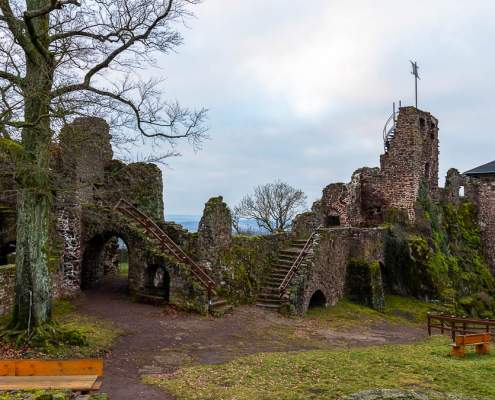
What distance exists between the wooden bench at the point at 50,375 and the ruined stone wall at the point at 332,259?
13380 millimetres

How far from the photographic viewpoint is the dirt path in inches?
470

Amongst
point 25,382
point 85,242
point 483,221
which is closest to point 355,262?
point 85,242

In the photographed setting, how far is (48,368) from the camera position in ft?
28.8

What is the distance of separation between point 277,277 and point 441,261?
38.1 feet

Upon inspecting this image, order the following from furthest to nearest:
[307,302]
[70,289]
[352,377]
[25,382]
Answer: [307,302] → [70,289] → [352,377] → [25,382]

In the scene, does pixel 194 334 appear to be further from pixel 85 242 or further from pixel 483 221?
pixel 483 221

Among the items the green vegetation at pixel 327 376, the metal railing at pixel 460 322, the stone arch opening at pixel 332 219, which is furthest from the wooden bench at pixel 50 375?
the stone arch opening at pixel 332 219

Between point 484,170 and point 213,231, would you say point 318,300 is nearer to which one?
point 213,231

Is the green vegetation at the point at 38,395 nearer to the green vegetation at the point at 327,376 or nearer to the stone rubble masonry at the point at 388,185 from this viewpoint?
the green vegetation at the point at 327,376

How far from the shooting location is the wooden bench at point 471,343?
13727 mm

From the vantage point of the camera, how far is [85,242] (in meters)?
22.7

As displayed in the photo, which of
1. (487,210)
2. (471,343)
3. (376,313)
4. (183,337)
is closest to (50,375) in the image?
(183,337)

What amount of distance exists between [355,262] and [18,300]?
18.1 metres

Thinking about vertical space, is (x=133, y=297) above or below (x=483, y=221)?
below
